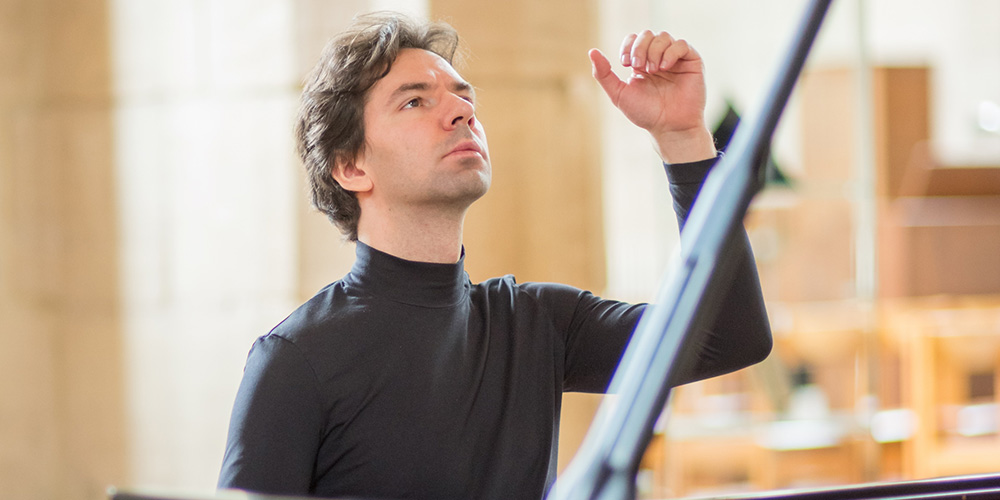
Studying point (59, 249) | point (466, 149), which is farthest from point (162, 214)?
point (466, 149)

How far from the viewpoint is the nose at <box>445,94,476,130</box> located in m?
1.61

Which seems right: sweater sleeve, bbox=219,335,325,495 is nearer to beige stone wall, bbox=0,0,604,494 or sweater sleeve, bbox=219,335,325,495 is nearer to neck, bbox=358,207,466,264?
neck, bbox=358,207,466,264

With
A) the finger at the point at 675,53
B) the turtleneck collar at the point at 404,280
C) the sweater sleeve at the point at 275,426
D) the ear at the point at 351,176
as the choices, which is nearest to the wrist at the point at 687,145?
the finger at the point at 675,53

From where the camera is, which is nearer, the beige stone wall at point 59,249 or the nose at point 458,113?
the nose at point 458,113

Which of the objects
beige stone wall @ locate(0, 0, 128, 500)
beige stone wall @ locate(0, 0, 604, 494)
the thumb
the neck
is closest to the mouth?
the neck

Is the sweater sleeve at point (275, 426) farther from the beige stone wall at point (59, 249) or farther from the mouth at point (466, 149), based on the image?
the beige stone wall at point (59, 249)

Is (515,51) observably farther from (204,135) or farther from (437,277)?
(437,277)

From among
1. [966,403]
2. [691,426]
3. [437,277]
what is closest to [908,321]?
[966,403]

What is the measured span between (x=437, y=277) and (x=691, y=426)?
3043mm

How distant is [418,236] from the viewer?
5.20 ft

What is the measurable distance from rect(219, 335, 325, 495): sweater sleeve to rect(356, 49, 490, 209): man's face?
1.18 feet

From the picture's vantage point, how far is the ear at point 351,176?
5.45 ft

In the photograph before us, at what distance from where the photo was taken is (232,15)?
2.94m

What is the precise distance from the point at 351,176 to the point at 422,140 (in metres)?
0.17
